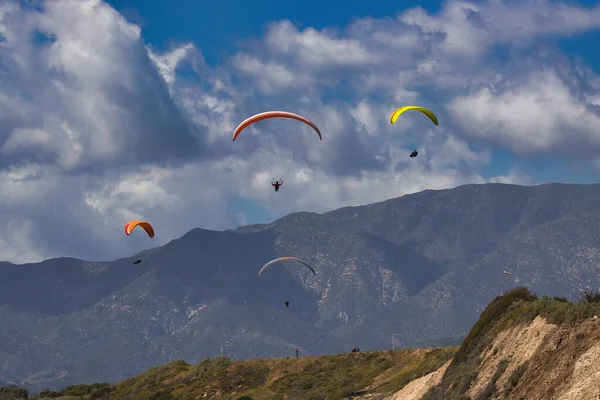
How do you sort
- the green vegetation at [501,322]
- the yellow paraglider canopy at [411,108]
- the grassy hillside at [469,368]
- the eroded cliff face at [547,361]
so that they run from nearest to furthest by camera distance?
the eroded cliff face at [547,361], the grassy hillside at [469,368], the green vegetation at [501,322], the yellow paraglider canopy at [411,108]

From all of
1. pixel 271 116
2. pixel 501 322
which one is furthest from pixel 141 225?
pixel 501 322

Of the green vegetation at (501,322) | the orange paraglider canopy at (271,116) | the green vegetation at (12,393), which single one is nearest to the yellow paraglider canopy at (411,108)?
the orange paraglider canopy at (271,116)

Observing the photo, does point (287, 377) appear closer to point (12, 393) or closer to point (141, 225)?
point (141, 225)

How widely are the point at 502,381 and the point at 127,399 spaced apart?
210 ft

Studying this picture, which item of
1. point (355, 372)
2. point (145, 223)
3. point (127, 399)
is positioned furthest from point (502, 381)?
point (127, 399)

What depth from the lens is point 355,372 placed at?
8138 cm

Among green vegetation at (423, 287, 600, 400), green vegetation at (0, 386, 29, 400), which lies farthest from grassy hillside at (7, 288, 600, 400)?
green vegetation at (0, 386, 29, 400)

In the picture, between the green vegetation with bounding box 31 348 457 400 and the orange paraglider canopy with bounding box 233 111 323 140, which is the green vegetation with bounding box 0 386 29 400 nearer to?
the green vegetation with bounding box 31 348 457 400

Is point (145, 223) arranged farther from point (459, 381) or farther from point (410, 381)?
point (459, 381)

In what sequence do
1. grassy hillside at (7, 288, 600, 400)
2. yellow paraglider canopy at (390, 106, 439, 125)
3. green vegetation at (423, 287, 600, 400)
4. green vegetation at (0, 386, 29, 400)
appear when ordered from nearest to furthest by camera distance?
grassy hillside at (7, 288, 600, 400)
green vegetation at (423, 287, 600, 400)
yellow paraglider canopy at (390, 106, 439, 125)
green vegetation at (0, 386, 29, 400)

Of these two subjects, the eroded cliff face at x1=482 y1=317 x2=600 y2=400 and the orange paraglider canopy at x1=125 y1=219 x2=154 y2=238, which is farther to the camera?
the orange paraglider canopy at x1=125 y1=219 x2=154 y2=238

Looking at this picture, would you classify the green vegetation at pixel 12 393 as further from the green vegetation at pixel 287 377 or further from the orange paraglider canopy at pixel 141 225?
the orange paraglider canopy at pixel 141 225

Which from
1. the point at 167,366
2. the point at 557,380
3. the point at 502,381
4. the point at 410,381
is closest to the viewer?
the point at 557,380

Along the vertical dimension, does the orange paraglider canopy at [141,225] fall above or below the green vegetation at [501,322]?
above
